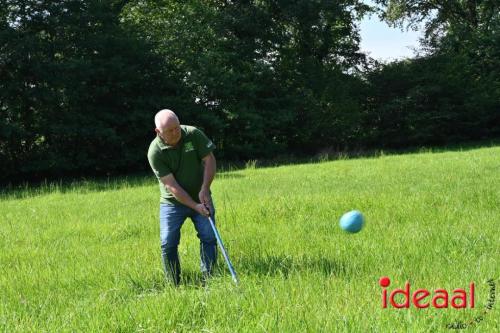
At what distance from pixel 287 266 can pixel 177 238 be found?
3.71 ft

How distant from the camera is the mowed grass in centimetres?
347

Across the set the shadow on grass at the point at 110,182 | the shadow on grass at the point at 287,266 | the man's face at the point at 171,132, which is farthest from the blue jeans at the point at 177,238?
the shadow on grass at the point at 110,182

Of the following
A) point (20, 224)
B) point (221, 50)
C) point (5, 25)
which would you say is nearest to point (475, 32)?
point (221, 50)

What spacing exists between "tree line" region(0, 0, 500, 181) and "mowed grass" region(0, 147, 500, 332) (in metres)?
8.61

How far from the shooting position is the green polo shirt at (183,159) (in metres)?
4.86

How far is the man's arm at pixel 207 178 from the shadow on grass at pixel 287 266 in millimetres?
755

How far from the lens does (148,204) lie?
999 centimetres

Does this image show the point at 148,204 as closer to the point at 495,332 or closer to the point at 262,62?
the point at 495,332

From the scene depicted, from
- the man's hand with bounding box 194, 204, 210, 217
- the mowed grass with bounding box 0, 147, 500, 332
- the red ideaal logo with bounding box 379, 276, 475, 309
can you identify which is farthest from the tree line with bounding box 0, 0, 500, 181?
the red ideaal logo with bounding box 379, 276, 475, 309

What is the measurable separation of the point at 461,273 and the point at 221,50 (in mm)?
20552

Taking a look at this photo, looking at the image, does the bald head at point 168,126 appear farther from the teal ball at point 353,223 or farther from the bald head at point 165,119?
the teal ball at point 353,223

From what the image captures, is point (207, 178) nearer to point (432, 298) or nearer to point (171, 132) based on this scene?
point (171, 132)

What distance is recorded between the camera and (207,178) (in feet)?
16.2

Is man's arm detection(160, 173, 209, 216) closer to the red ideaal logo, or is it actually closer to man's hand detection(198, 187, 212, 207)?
man's hand detection(198, 187, 212, 207)
